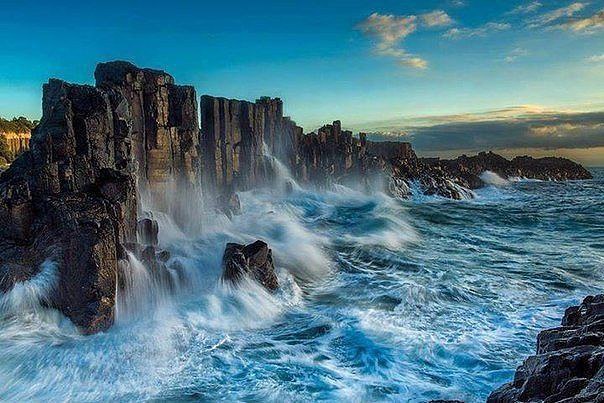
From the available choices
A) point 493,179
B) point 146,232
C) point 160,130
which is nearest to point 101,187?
point 146,232

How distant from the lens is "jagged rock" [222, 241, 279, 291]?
14.3 m

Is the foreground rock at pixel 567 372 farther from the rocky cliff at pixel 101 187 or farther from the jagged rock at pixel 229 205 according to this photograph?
the jagged rock at pixel 229 205

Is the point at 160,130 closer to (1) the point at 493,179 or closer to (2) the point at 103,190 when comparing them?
(2) the point at 103,190

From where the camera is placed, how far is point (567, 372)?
5875mm

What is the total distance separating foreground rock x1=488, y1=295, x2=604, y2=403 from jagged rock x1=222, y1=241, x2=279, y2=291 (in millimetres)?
8504

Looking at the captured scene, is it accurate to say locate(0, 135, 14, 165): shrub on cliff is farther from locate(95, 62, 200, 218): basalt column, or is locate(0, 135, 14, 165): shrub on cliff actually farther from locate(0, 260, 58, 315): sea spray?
locate(0, 260, 58, 315): sea spray

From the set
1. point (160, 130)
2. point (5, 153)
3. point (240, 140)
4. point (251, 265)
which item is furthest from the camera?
point (5, 153)

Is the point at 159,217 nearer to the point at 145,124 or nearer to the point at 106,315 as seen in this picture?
the point at 145,124

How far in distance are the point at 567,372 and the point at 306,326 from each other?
23.9 feet

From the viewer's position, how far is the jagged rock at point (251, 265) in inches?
564

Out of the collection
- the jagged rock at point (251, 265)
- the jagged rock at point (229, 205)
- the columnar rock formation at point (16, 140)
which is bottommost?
the jagged rock at point (251, 265)

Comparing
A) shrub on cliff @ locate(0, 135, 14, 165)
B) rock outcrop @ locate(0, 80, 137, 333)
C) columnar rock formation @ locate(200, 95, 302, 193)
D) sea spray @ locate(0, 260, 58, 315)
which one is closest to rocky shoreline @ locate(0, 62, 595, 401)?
rock outcrop @ locate(0, 80, 137, 333)

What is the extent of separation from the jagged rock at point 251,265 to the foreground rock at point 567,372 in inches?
335

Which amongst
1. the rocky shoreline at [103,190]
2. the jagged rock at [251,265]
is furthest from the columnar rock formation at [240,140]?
the jagged rock at [251,265]
